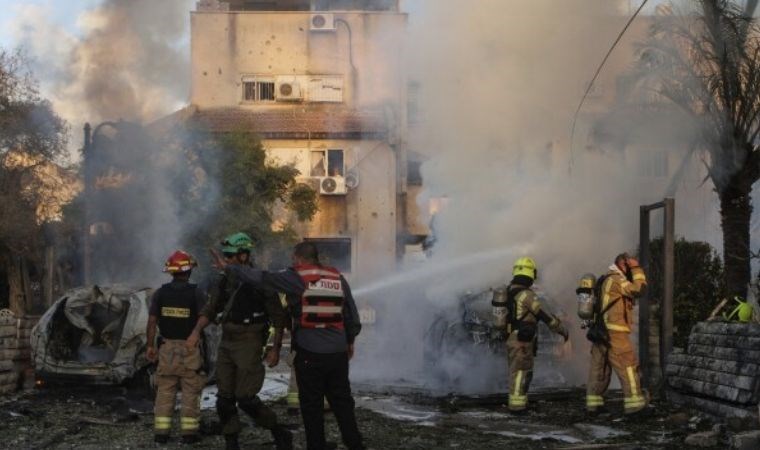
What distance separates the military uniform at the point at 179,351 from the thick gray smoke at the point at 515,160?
21.5 ft

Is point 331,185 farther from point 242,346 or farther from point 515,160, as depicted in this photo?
point 242,346

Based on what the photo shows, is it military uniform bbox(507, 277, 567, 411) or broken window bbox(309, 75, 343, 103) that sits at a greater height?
broken window bbox(309, 75, 343, 103)

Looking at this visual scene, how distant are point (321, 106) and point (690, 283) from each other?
18888 millimetres

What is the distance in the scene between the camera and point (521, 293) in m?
11.7

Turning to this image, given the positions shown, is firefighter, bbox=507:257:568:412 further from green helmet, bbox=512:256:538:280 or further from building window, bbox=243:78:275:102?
building window, bbox=243:78:275:102

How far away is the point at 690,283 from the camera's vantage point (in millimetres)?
17031

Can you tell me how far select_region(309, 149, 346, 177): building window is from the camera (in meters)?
33.6

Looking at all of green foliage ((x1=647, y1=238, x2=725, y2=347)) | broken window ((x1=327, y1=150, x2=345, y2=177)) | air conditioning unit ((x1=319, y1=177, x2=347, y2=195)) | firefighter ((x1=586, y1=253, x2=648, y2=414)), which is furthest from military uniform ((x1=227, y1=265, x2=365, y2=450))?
broken window ((x1=327, y1=150, x2=345, y2=177))

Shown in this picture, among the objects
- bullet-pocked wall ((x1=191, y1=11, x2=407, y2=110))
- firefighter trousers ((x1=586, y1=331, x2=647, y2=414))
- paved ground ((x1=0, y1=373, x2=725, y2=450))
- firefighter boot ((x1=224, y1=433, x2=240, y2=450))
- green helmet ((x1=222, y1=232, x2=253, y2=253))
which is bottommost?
paved ground ((x1=0, y1=373, x2=725, y2=450))

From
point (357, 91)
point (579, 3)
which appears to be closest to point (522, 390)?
point (579, 3)

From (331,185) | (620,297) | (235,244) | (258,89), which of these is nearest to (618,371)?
(620,297)

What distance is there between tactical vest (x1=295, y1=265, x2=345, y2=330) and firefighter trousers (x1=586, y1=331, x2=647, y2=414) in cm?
402

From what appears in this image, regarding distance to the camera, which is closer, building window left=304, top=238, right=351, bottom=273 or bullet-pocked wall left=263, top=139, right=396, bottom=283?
building window left=304, top=238, right=351, bottom=273

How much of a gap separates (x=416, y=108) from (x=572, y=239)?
4717 millimetres
